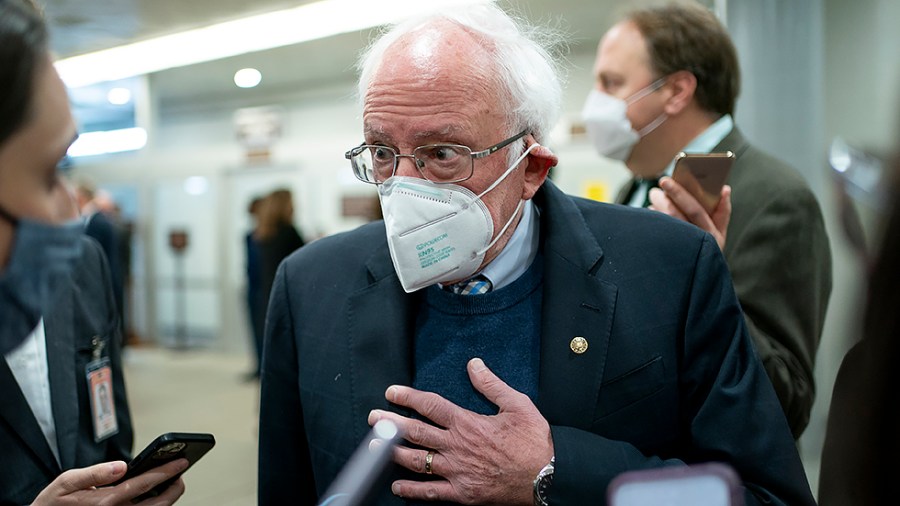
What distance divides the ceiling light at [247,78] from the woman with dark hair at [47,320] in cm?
676

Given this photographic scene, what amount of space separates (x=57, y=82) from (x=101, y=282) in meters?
0.99

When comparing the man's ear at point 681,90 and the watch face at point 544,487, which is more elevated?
the man's ear at point 681,90

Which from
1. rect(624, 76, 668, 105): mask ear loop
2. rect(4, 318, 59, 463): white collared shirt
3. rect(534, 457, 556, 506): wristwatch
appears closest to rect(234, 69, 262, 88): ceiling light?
rect(624, 76, 668, 105): mask ear loop

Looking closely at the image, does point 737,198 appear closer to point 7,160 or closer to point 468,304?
point 468,304

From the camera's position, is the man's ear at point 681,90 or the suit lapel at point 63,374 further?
the man's ear at point 681,90

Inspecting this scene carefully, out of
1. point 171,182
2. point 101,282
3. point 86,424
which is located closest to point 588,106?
point 101,282

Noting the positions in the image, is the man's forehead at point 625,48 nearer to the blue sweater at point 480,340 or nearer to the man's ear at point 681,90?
the man's ear at point 681,90

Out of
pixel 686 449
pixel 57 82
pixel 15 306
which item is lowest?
pixel 686 449

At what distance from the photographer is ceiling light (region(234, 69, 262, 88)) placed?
8.20 metres

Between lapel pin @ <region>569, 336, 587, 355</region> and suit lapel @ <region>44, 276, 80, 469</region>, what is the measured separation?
3.61 feet

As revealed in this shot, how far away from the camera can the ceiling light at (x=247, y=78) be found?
26.9ft

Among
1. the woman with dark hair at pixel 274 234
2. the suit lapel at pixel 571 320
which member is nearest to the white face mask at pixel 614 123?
the suit lapel at pixel 571 320

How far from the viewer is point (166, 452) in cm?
132

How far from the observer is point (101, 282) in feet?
5.99
